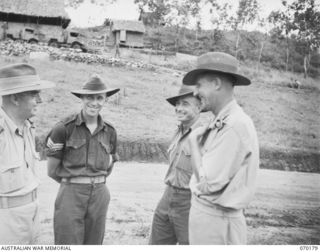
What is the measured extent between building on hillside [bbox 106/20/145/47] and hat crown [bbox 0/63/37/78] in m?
2.11

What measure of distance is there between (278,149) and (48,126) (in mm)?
2832

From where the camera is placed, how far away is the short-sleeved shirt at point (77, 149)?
2535 mm

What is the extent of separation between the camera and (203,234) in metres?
1.92

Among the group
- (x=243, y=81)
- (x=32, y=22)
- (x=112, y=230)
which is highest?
(x=32, y=22)

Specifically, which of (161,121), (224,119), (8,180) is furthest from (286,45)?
(8,180)

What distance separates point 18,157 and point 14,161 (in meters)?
0.04

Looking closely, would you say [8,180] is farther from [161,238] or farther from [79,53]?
[79,53]

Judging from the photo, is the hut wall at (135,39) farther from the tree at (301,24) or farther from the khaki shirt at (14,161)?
the khaki shirt at (14,161)

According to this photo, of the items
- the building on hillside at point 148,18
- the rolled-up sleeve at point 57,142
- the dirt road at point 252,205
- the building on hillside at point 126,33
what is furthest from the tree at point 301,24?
the rolled-up sleeve at point 57,142

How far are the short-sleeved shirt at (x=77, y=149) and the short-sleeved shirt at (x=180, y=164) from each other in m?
0.49

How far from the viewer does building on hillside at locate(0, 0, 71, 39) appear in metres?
4.09

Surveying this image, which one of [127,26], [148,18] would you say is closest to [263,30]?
[148,18]

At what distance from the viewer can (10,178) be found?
2.04 meters

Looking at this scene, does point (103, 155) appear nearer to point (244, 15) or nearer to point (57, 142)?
point (57, 142)
